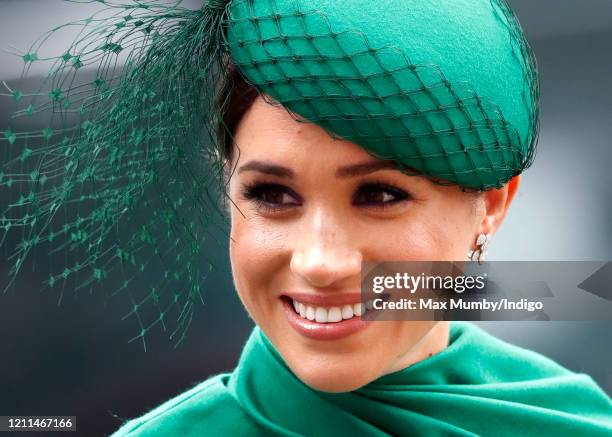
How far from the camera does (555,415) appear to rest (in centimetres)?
183

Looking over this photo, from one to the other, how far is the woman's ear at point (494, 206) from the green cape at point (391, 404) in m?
0.29

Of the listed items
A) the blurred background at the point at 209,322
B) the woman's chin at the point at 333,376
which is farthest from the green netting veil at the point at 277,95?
the blurred background at the point at 209,322

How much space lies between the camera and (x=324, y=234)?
148 centimetres

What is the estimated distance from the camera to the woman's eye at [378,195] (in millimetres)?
1520

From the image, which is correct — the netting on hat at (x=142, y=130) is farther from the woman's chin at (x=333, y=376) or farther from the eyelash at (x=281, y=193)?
the woman's chin at (x=333, y=376)

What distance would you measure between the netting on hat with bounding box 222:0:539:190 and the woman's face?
4 centimetres

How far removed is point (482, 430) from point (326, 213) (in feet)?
2.04

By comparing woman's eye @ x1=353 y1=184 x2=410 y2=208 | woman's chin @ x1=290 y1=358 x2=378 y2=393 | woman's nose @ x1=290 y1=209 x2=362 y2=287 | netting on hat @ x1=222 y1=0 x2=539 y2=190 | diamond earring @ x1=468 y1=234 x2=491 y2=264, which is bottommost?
woman's chin @ x1=290 y1=358 x2=378 y2=393

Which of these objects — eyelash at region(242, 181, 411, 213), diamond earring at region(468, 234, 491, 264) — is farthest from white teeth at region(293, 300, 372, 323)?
diamond earring at region(468, 234, 491, 264)

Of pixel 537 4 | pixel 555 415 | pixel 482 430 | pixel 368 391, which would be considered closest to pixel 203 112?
pixel 368 391

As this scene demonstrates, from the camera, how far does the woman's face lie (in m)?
1.48

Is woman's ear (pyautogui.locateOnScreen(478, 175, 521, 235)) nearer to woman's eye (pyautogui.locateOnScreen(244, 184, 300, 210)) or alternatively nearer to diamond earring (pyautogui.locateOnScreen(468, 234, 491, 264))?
diamond earring (pyautogui.locateOnScreen(468, 234, 491, 264))

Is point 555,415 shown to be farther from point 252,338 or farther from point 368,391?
point 252,338

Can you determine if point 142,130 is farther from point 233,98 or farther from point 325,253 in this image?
point 325,253
